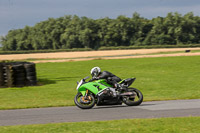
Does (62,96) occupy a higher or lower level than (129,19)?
lower

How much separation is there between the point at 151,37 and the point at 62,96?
8988 cm

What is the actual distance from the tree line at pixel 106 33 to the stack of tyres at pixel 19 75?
8460 centimetres

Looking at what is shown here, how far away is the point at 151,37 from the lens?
101 m

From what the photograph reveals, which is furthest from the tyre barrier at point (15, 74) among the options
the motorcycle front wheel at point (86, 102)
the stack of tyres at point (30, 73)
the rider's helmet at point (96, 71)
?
the rider's helmet at point (96, 71)

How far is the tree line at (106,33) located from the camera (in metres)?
101

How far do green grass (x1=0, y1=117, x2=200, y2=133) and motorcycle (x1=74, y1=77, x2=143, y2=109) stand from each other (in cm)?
228

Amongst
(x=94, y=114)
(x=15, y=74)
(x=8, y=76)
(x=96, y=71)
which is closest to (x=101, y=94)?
(x=96, y=71)

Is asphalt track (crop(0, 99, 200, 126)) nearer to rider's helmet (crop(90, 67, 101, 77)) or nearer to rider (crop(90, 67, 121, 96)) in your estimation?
rider (crop(90, 67, 121, 96))

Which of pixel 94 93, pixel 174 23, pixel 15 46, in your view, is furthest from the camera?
pixel 15 46

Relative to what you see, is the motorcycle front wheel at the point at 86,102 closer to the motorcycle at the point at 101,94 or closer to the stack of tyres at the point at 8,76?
the motorcycle at the point at 101,94

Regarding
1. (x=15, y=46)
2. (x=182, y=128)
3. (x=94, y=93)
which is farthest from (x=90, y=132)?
(x=15, y=46)

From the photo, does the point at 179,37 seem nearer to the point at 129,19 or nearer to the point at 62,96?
the point at 129,19

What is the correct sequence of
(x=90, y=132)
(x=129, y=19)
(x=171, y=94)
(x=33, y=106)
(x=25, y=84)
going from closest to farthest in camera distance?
1. (x=90, y=132)
2. (x=33, y=106)
3. (x=171, y=94)
4. (x=25, y=84)
5. (x=129, y=19)

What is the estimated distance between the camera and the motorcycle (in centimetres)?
966
